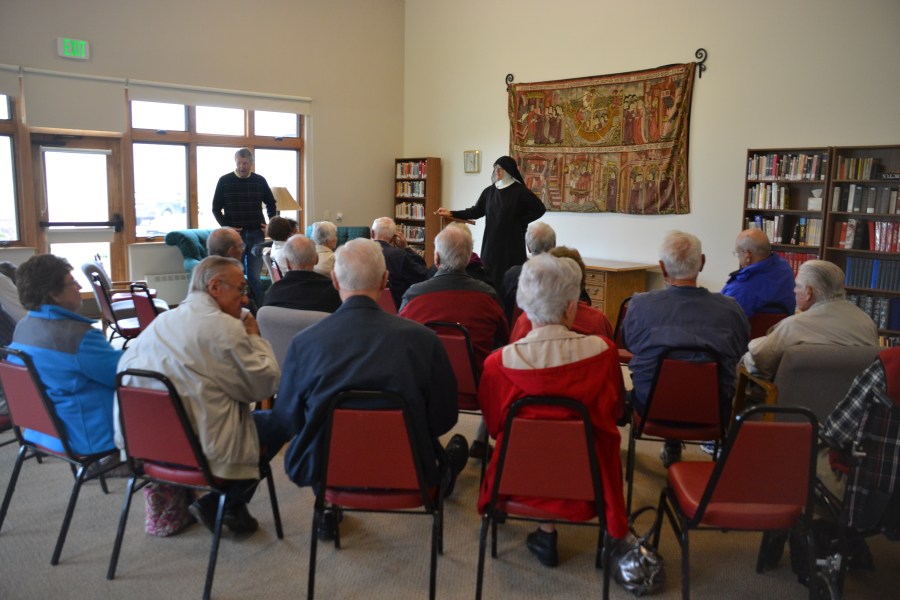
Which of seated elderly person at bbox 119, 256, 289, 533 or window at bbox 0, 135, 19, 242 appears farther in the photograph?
window at bbox 0, 135, 19, 242

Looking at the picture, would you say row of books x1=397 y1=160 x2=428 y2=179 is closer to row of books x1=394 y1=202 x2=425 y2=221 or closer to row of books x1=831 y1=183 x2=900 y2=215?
row of books x1=394 y1=202 x2=425 y2=221

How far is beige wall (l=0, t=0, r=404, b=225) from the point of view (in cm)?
713

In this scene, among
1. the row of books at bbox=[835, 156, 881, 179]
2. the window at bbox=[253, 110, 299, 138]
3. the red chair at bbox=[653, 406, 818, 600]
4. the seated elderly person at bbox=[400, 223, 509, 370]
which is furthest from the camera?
the window at bbox=[253, 110, 299, 138]

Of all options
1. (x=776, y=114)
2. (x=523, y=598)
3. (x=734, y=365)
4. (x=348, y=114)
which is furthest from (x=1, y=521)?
(x=348, y=114)

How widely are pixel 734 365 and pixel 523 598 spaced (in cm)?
133

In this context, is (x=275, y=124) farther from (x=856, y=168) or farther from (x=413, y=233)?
(x=856, y=168)

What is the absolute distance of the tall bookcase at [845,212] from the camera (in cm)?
558

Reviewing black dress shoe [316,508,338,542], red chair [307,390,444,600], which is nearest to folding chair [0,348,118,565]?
black dress shoe [316,508,338,542]

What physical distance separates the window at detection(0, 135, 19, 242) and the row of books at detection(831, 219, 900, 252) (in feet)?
26.9

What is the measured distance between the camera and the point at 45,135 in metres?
7.23

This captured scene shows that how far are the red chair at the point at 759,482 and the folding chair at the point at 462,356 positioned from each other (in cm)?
110

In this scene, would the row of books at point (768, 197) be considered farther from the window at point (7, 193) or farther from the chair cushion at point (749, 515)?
the window at point (7, 193)

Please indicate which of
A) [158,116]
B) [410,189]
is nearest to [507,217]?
[410,189]

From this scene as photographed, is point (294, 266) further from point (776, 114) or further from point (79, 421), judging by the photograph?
point (776, 114)
